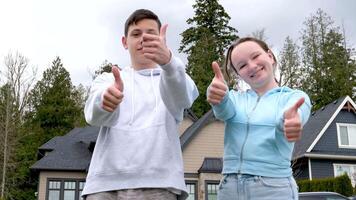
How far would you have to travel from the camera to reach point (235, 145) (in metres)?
3.23

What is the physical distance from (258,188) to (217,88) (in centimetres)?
62

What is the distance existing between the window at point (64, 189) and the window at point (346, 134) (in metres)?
13.7

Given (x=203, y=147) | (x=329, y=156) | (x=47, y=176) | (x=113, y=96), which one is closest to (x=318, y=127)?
(x=329, y=156)

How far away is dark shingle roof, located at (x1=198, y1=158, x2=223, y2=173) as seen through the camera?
25.3m

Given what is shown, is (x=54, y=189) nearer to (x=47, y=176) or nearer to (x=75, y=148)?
(x=47, y=176)

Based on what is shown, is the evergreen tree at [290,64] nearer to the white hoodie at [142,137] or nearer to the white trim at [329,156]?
the white trim at [329,156]

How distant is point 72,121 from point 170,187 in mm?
43811

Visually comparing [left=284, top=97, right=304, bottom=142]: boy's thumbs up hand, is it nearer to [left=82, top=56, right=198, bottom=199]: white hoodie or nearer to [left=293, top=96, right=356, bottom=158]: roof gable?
[left=82, top=56, right=198, bottom=199]: white hoodie

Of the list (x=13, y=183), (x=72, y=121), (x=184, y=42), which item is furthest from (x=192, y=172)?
(x=184, y=42)

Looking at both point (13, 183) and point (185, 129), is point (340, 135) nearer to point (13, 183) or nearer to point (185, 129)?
point (185, 129)

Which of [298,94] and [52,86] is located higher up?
[52,86]

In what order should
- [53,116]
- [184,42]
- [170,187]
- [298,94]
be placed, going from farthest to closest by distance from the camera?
[184,42] < [53,116] < [298,94] < [170,187]

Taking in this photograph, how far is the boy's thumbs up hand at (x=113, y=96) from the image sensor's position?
9.15 feet

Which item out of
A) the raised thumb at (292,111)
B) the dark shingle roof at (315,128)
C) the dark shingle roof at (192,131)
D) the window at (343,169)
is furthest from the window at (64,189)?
the raised thumb at (292,111)
